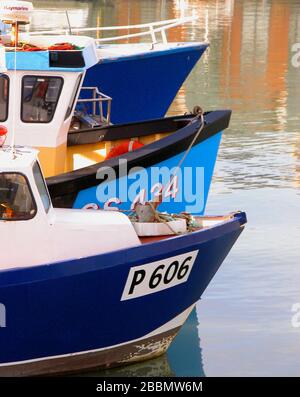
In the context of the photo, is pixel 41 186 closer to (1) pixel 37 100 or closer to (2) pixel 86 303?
(2) pixel 86 303

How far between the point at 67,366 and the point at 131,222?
1.15 metres

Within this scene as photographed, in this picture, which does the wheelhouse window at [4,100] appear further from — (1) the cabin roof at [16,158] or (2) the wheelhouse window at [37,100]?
(1) the cabin roof at [16,158]

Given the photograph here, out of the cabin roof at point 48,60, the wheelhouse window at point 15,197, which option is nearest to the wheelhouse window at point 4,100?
the cabin roof at point 48,60

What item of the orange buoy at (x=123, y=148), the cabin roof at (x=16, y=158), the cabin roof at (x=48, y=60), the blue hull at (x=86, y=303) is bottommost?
the blue hull at (x=86, y=303)

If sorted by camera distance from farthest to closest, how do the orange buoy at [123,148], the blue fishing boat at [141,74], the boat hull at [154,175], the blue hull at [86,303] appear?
the blue fishing boat at [141,74], the orange buoy at [123,148], the boat hull at [154,175], the blue hull at [86,303]

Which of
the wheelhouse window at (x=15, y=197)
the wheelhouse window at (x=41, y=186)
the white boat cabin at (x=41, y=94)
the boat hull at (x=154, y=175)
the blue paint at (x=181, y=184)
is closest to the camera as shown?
the wheelhouse window at (x=15, y=197)

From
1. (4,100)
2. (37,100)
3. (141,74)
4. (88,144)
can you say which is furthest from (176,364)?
(141,74)

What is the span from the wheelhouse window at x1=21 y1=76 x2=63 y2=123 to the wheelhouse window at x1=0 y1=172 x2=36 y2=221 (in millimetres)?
2839

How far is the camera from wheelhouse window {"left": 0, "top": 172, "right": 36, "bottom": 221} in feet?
27.7

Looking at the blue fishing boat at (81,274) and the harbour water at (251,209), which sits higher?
the blue fishing boat at (81,274)

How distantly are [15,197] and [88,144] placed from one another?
3833 millimetres

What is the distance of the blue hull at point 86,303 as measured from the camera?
27.3 feet

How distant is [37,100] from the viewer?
11320mm

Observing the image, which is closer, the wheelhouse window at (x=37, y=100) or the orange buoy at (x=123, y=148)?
the wheelhouse window at (x=37, y=100)
